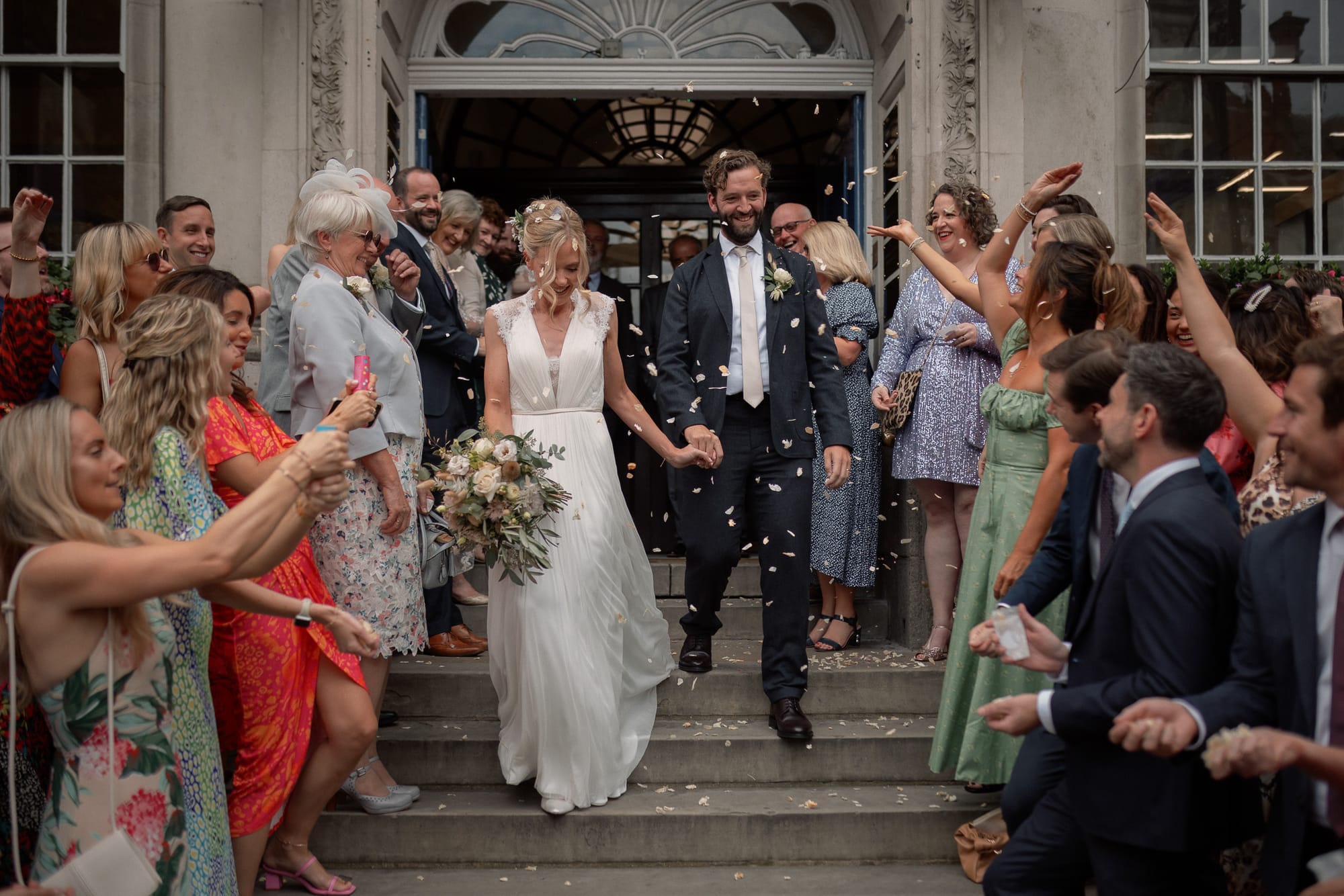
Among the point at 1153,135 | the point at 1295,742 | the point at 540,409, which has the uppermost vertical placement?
the point at 1153,135

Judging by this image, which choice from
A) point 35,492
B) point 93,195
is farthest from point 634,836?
point 93,195

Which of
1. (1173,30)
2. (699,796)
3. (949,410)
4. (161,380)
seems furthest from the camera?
(1173,30)

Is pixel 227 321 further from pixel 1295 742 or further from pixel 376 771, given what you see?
pixel 1295 742

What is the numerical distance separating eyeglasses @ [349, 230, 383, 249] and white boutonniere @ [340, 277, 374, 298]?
182 mm

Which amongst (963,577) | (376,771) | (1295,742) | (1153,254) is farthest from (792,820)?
(1153,254)

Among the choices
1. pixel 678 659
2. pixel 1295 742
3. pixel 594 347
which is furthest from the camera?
pixel 678 659

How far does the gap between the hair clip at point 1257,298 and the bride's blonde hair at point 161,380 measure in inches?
130

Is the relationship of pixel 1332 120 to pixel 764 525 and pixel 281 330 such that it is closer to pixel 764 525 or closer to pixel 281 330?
pixel 764 525

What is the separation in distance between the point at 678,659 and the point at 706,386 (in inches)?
52.1

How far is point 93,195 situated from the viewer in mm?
7445

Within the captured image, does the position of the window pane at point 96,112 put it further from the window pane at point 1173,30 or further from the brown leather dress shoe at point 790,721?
the window pane at point 1173,30

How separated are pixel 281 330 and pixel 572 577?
1585 millimetres

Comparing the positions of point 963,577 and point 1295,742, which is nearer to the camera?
point 1295,742

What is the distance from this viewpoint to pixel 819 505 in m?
→ 6.59
